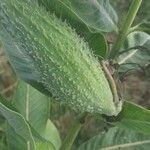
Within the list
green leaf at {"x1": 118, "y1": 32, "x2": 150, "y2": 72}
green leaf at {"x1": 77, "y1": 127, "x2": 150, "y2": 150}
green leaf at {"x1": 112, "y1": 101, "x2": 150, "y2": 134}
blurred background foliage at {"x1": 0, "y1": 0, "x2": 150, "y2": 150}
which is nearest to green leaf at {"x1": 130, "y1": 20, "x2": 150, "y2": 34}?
green leaf at {"x1": 118, "y1": 32, "x2": 150, "y2": 72}

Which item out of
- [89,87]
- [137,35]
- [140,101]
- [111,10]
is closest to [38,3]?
[89,87]

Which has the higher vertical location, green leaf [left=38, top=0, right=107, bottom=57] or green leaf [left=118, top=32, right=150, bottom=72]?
green leaf [left=38, top=0, right=107, bottom=57]

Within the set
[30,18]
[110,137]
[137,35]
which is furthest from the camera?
[110,137]

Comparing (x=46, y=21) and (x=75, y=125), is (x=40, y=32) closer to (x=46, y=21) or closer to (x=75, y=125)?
(x=46, y=21)

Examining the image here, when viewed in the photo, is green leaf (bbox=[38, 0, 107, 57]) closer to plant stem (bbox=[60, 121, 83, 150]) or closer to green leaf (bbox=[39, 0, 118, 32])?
green leaf (bbox=[39, 0, 118, 32])

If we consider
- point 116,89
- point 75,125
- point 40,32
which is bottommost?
point 75,125

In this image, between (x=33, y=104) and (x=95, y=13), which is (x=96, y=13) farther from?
(x=33, y=104)

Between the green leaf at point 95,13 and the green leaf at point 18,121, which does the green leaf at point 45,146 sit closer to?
the green leaf at point 18,121
